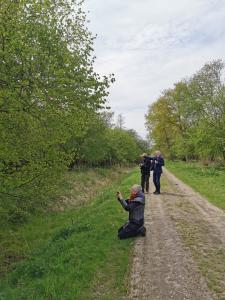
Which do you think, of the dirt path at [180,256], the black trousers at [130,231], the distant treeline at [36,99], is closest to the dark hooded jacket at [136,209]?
the black trousers at [130,231]

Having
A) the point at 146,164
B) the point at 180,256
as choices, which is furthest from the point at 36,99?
the point at 146,164

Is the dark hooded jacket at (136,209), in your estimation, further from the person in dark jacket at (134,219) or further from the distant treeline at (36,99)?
the distant treeline at (36,99)

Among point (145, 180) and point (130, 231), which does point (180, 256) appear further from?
point (145, 180)

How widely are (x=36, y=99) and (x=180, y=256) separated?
675cm

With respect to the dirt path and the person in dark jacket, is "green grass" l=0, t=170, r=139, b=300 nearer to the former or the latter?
the person in dark jacket

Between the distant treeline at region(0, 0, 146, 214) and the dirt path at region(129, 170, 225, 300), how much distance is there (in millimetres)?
4521

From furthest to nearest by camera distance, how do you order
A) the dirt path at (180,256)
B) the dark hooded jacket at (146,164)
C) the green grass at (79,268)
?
the dark hooded jacket at (146,164) < the green grass at (79,268) < the dirt path at (180,256)

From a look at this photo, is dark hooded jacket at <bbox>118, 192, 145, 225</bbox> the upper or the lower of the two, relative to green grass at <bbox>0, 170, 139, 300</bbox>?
upper

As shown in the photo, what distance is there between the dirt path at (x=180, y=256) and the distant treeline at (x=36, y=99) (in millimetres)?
4521

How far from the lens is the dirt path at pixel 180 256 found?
7.27 m

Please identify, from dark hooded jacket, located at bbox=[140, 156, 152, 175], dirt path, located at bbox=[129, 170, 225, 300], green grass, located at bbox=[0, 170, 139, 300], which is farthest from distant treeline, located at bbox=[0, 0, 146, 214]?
dark hooded jacket, located at bbox=[140, 156, 152, 175]

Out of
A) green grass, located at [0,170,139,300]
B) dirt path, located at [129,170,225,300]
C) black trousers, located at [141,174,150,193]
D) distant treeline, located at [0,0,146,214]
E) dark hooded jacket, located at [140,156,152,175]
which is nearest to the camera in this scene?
dirt path, located at [129,170,225,300]

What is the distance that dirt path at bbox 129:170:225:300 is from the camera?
7.27m

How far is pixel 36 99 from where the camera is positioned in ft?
38.7
